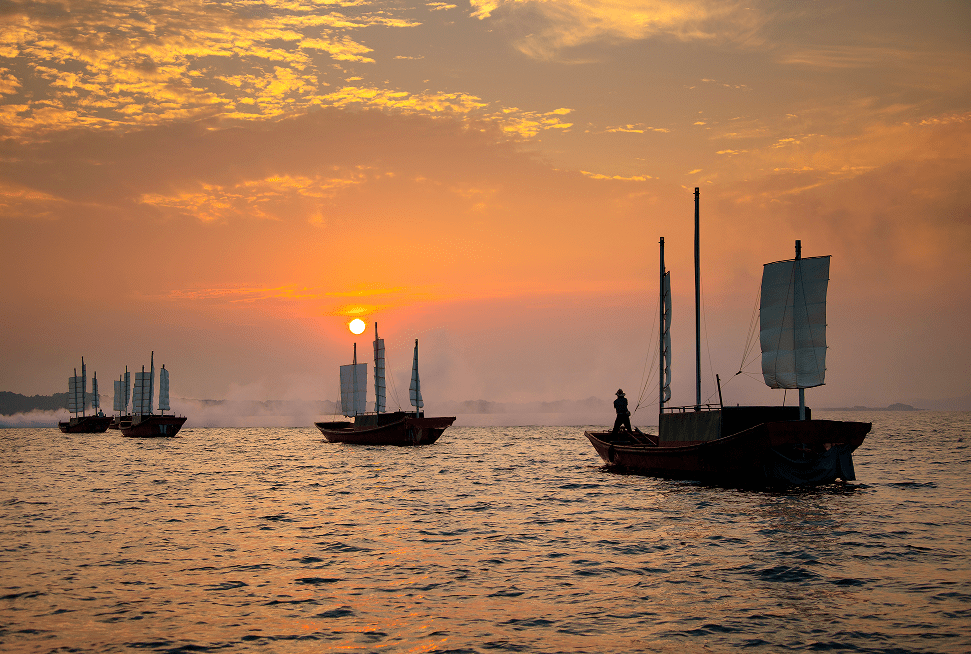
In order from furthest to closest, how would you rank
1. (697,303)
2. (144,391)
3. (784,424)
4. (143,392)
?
1. (144,391)
2. (143,392)
3. (697,303)
4. (784,424)

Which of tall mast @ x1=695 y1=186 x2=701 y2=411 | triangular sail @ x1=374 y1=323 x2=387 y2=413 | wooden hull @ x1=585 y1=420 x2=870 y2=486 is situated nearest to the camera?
wooden hull @ x1=585 y1=420 x2=870 y2=486

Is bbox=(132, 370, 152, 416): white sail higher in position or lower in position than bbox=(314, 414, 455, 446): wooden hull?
higher

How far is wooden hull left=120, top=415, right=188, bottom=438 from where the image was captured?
122m

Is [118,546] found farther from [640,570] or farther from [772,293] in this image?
[772,293]

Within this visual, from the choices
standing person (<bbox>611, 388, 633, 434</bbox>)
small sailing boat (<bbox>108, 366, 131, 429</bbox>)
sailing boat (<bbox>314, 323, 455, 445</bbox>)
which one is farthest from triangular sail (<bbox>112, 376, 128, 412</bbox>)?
standing person (<bbox>611, 388, 633, 434</bbox>)

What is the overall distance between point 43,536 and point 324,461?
4290 cm

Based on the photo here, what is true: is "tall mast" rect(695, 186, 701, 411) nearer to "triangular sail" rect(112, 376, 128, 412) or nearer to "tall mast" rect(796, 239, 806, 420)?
"tall mast" rect(796, 239, 806, 420)

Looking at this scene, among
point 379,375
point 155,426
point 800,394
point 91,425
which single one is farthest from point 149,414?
point 800,394

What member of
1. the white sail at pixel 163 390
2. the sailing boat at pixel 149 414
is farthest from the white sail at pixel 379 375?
the white sail at pixel 163 390

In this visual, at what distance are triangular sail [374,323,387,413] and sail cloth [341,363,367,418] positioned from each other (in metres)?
9.84

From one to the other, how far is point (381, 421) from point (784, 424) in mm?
60290

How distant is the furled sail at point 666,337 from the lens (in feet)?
137

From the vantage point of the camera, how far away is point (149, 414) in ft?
424

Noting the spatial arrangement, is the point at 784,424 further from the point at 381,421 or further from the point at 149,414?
the point at 149,414
